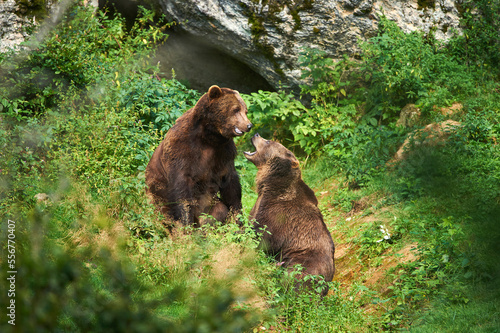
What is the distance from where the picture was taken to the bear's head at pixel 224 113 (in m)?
5.97

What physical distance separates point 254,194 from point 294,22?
3.50 meters

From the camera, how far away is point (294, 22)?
9.56 meters

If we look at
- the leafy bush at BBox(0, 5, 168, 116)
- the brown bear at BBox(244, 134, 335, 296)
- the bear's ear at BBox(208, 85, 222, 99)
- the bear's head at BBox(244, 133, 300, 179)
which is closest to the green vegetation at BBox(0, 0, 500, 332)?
the leafy bush at BBox(0, 5, 168, 116)

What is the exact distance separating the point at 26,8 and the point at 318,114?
19.2 ft

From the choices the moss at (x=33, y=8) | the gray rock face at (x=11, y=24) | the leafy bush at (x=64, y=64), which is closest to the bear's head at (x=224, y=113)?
the leafy bush at (x=64, y=64)

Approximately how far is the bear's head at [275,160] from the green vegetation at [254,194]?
0.78m

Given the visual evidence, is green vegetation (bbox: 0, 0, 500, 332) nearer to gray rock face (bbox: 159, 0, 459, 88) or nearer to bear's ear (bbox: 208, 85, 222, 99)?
gray rock face (bbox: 159, 0, 459, 88)

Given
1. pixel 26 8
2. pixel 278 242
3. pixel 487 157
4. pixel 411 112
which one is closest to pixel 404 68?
pixel 411 112

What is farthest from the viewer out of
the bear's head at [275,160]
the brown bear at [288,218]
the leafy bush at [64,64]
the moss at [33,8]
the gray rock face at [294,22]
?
the gray rock face at [294,22]

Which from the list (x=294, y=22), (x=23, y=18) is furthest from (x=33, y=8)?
(x=294, y=22)

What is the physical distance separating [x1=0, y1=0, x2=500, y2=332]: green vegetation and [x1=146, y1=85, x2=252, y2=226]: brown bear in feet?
1.18

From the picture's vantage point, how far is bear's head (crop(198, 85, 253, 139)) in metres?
5.97

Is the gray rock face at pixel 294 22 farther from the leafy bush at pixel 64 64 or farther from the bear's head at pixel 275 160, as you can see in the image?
the bear's head at pixel 275 160

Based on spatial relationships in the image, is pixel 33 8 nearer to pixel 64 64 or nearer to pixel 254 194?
pixel 64 64
